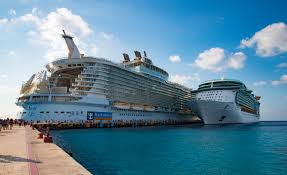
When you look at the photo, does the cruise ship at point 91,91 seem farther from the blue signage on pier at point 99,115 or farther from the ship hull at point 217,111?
the ship hull at point 217,111

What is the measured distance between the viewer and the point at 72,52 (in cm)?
7681

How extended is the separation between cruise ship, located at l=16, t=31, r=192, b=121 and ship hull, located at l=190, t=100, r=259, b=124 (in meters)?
17.4

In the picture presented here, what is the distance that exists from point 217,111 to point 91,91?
38.2m

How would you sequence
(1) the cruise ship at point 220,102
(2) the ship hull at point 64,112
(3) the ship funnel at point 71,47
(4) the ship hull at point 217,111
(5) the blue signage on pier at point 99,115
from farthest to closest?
(1) the cruise ship at point 220,102 < (4) the ship hull at point 217,111 < (3) the ship funnel at point 71,47 < (5) the blue signage on pier at point 99,115 < (2) the ship hull at point 64,112

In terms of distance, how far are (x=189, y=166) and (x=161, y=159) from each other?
130 inches

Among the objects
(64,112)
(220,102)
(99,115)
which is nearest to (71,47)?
(99,115)

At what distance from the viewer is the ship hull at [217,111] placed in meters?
78.3

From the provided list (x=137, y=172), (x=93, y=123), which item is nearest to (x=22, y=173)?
(x=137, y=172)

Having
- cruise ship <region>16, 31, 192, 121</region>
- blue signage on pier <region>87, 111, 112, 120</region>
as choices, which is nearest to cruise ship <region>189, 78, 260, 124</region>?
cruise ship <region>16, 31, 192, 121</region>

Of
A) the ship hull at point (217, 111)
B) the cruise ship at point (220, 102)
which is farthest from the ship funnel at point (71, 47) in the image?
the ship hull at point (217, 111)

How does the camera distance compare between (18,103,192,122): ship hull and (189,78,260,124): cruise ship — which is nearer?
(18,103,192,122): ship hull

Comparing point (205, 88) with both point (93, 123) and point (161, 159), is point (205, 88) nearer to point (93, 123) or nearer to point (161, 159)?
point (93, 123)

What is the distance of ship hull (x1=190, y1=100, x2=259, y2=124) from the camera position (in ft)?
257

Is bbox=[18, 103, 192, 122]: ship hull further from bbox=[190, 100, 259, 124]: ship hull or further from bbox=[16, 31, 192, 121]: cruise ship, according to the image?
bbox=[190, 100, 259, 124]: ship hull
